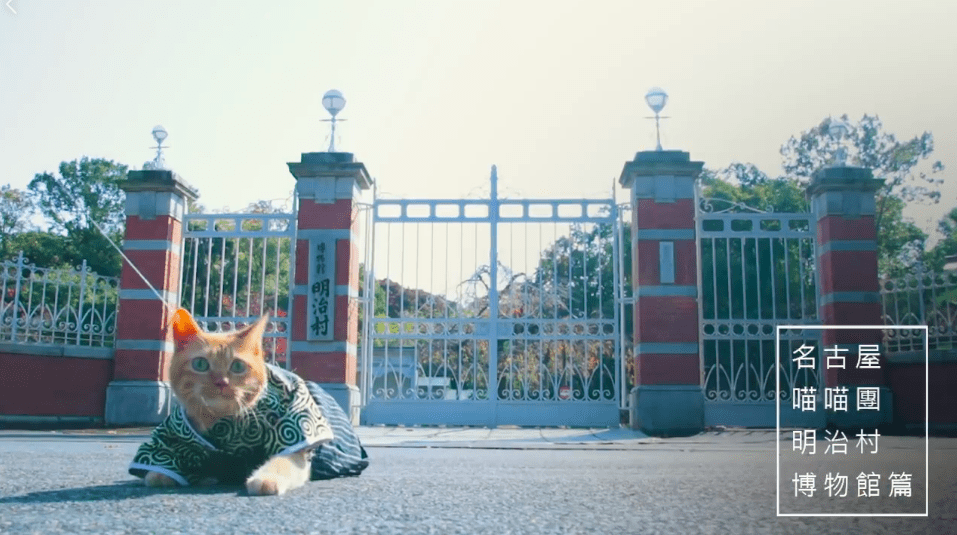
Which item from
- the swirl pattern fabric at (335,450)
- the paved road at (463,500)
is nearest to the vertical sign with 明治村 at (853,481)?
the paved road at (463,500)

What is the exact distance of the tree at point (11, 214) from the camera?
20.5m

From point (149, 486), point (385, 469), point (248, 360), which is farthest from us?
point (385, 469)

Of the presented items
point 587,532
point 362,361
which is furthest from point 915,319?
point 587,532

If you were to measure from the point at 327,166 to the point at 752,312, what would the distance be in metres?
6.14

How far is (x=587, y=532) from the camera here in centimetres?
262

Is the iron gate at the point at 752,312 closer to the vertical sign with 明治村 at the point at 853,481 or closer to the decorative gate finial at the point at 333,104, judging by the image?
the vertical sign with 明治村 at the point at 853,481

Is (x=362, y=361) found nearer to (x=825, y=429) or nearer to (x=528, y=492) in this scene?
(x=825, y=429)

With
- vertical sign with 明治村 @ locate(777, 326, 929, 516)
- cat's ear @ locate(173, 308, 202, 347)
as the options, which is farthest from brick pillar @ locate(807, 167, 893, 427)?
cat's ear @ locate(173, 308, 202, 347)

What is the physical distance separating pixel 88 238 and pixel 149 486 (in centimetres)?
1990

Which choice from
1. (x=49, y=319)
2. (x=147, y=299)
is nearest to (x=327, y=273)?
(x=147, y=299)

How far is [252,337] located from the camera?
3.38 m

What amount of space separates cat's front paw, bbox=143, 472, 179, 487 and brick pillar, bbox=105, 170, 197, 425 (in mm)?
7053

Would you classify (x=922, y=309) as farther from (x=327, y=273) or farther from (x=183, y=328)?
(x=183, y=328)

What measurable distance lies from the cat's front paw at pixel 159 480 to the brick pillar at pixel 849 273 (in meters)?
8.01
